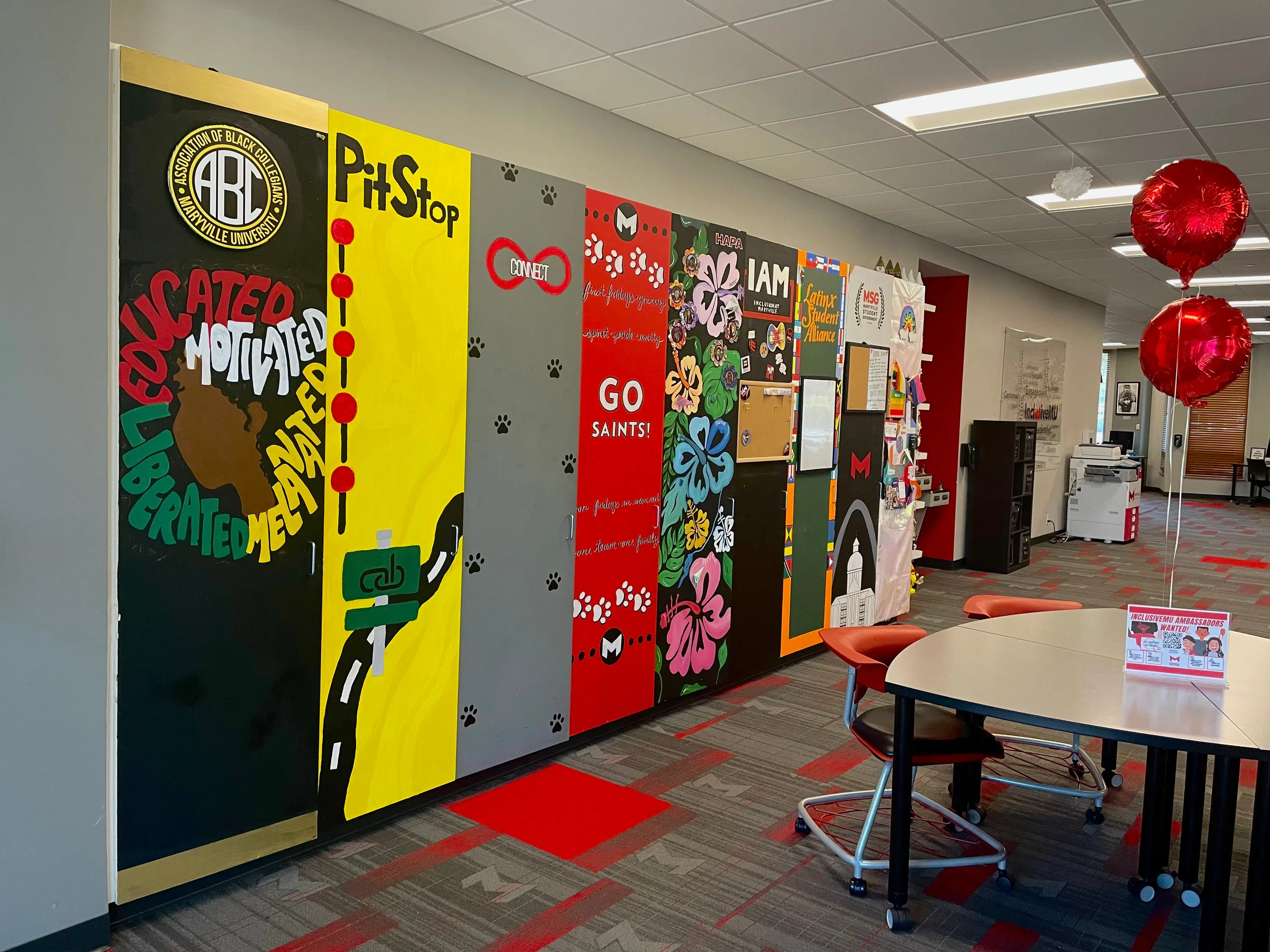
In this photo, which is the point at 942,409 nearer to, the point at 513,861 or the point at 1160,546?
the point at 1160,546

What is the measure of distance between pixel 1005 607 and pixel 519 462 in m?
2.36

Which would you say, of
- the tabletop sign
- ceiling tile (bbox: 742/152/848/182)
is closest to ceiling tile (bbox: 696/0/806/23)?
ceiling tile (bbox: 742/152/848/182)

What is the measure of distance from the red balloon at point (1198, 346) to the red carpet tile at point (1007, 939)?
2.09 metres

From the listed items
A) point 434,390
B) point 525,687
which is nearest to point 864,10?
point 434,390

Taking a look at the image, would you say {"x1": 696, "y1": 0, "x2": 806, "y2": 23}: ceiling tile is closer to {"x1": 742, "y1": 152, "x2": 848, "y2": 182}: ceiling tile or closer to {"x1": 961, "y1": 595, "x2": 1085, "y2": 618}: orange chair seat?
{"x1": 742, "y1": 152, "x2": 848, "y2": 182}: ceiling tile

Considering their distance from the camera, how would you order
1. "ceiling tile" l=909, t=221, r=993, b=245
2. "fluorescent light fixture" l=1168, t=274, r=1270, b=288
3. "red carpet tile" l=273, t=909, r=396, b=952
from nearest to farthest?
"red carpet tile" l=273, t=909, r=396, b=952, "ceiling tile" l=909, t=221, r=993, b=245, "fluorescent light fixture" l=1168, t=274, r=1270, b=288

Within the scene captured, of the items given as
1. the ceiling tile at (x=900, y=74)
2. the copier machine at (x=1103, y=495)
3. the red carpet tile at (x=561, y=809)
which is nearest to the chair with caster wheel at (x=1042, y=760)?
the red carpet tile at (x=561, y=809)

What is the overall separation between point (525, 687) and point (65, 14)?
2763 millimetres

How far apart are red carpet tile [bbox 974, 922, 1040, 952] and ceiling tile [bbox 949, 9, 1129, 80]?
3.40 m

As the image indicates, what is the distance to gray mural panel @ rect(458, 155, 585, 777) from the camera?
3.54 metres

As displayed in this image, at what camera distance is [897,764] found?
9.18ft

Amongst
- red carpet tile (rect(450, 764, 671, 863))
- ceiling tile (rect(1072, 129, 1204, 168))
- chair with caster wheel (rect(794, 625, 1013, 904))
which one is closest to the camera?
chair with caster wheel (rect(794, 625, 1013, 904))

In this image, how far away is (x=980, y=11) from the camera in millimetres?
3615

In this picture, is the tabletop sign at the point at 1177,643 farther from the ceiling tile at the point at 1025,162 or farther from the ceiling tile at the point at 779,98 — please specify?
the ceiling tile at the point at 1025,162
